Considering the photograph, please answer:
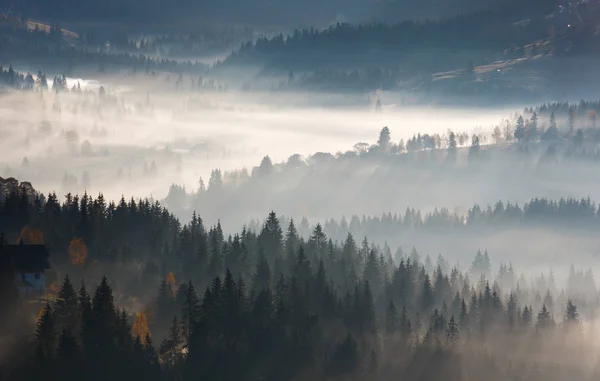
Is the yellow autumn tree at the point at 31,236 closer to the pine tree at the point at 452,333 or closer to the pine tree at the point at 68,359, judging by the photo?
the pine tree at the point at 68,359

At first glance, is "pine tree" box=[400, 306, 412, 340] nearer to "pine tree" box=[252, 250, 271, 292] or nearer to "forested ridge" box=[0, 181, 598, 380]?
"forested ridge" box=[0, 181, 598, 380]

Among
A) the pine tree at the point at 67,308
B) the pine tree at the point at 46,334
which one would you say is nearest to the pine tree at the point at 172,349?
the pine tree at the point at 67,308

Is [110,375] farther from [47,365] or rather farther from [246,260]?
[246,260]

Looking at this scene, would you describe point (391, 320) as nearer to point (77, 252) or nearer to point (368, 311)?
point (368, 311)

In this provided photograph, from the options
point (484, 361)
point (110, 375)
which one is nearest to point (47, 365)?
point (110, 375)

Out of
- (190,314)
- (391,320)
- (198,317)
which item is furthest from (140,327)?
(391,320)

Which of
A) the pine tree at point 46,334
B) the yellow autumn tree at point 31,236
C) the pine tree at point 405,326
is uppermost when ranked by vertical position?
the yellow autumn tree at point 31,236
